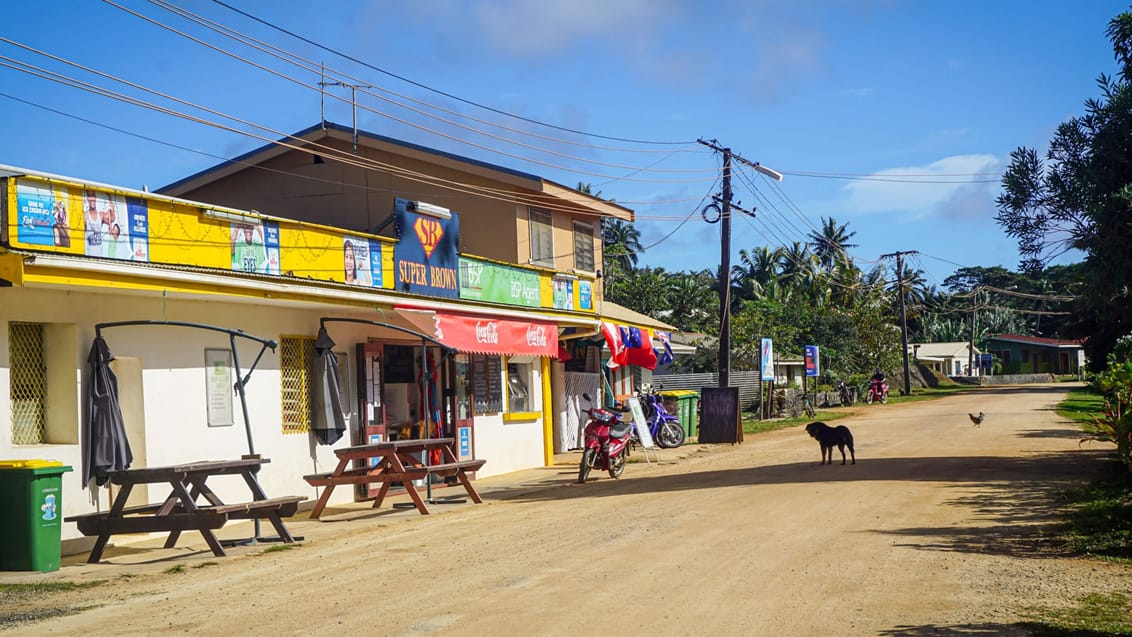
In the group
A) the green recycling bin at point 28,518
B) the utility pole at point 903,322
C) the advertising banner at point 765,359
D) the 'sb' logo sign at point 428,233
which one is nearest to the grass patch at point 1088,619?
the green recycling bin at point 28,518

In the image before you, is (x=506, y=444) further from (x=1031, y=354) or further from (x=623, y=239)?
(x=1031, y=354)

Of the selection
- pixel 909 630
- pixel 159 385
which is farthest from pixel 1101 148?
pixel 159 385

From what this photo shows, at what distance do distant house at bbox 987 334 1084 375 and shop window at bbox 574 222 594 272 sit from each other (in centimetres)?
8120

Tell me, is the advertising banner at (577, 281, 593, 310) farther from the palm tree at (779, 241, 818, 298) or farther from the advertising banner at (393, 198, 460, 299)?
the palm tree at (779, 241, 818, 298)

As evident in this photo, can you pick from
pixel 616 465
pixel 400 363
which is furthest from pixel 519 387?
pixel 400 363

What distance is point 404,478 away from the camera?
580 inches

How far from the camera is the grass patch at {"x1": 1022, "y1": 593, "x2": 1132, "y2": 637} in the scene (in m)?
6.79

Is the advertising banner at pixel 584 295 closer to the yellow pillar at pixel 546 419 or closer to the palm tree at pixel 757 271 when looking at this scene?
the yellow pillar at pixel 546 419

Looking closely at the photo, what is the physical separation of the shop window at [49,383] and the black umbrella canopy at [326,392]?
13.8 feet

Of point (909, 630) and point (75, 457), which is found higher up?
point (75, 457)

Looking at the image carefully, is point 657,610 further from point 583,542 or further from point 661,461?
point 661,461

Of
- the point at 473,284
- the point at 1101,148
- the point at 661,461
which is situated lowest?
the point at 661,461

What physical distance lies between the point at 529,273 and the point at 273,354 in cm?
724

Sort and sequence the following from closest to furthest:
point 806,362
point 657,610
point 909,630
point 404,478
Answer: point 909,630, point 657,610, point 404,478, point 806,362
